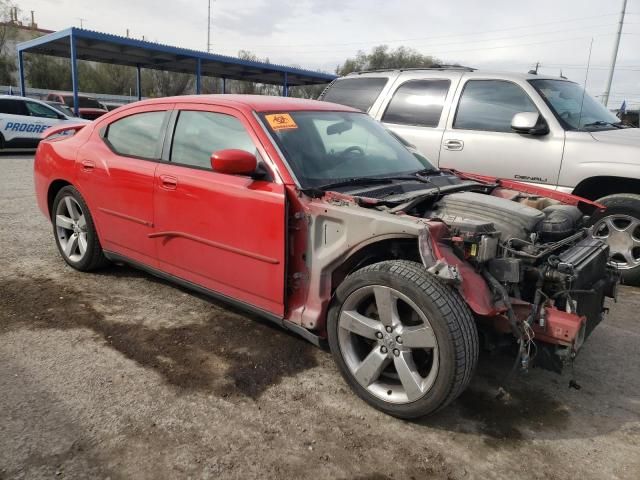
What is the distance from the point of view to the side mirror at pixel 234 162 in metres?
3.03

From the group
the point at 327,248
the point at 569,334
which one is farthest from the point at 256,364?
the point at 569,334

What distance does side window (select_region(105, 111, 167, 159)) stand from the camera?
3.93 m

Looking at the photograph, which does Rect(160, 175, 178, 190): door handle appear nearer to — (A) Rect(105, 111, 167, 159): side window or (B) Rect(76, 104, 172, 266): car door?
(B) Rect(76, 104, 172, 266): car door

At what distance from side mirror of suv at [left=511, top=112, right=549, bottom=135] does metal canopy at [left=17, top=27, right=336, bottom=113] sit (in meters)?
16.8

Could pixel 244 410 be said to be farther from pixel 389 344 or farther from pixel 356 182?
pixel 356 182

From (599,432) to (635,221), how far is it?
275 cm

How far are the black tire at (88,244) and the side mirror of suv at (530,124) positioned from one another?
397 cm

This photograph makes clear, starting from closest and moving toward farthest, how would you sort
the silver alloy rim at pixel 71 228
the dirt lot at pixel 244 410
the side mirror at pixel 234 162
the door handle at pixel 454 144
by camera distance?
the dirt lot at pixel 244 410 < the side mirror at pixel 234 162 < the silver alloy rim at pixel 71 228 < the door handle at pixel 454 144

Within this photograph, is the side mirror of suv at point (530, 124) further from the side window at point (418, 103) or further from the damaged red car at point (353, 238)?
the damaged red car at point (353, 238)

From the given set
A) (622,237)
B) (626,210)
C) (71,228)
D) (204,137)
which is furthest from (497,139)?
(71,228)

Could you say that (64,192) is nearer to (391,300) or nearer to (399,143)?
(399,143)

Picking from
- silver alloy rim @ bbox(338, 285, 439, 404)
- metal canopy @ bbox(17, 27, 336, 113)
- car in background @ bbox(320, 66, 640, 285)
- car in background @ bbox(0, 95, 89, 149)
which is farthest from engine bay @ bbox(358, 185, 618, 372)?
metal canopy @ bbox(17, 27, 336, 113)

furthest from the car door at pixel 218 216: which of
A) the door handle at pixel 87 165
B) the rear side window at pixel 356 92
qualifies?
the rear side window at pixel 356 92

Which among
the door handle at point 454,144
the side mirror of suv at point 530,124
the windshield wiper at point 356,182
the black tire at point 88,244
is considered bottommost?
the black tire at point 88,244
